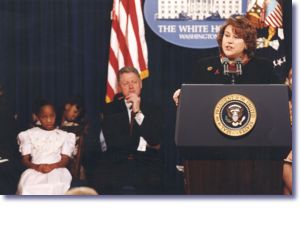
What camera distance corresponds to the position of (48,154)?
6.86m

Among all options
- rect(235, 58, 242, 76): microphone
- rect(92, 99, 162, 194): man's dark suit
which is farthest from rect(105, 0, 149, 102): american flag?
rect(235, 58, 242, 76): microphone

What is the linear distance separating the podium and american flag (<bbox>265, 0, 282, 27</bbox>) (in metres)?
0.54

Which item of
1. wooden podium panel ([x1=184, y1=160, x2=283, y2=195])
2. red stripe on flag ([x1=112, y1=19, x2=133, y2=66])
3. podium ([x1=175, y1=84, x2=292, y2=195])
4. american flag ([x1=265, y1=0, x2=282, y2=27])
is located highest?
american flag ([x1=265, y1=0, x2=282, y2=27])

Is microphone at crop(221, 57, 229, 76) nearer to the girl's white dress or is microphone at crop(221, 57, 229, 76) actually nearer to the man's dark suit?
the man's dark suit

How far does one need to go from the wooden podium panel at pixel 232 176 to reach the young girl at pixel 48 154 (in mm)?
1034

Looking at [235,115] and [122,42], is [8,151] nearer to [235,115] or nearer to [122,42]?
[122,42]

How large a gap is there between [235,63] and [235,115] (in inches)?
17.5

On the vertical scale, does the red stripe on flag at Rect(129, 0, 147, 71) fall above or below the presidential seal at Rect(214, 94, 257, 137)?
above

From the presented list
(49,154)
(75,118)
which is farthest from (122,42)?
(49,154)

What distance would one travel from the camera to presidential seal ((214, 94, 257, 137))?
22.1 feet

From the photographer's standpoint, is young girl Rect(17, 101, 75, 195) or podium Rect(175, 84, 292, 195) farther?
young girl Rect(17, 101, 75, 195)

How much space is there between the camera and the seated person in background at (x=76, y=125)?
22.4ft
